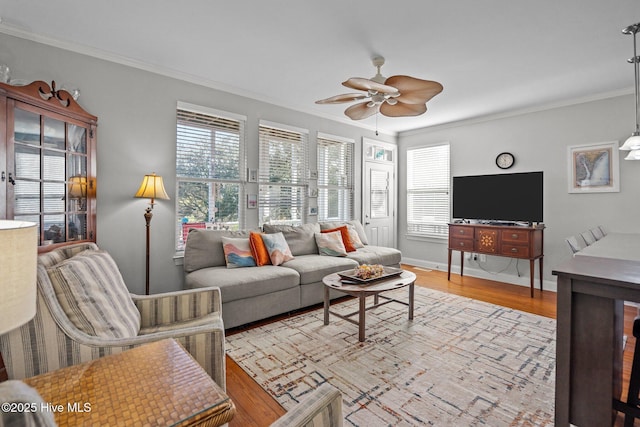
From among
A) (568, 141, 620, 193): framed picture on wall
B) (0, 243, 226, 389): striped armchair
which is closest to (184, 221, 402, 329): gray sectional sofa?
(0, 243, 226, 389): striped armchair

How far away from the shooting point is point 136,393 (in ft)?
3.08

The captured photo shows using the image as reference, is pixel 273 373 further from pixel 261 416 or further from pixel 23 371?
pixel 23 371

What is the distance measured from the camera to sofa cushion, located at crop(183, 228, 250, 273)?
3.26 m

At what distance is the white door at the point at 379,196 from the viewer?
5621 mm

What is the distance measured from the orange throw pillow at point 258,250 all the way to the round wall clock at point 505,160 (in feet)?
12.6

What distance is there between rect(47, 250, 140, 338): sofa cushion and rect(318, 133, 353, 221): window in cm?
353

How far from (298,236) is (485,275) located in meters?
3.14

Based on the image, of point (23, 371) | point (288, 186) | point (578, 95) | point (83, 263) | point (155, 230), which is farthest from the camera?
point (288, 186)

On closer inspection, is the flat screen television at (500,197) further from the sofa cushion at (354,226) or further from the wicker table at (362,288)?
the wicker table at (362,288)

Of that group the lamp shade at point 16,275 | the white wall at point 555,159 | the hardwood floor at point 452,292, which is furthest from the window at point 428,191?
the lamp shade at point 16,275

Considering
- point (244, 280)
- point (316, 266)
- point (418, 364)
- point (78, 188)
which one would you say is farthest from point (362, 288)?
point (78, 188)

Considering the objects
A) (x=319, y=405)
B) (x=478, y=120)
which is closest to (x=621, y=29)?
(x=478, y=120)

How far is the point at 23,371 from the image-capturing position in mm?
1223

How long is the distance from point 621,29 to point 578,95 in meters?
1.81
